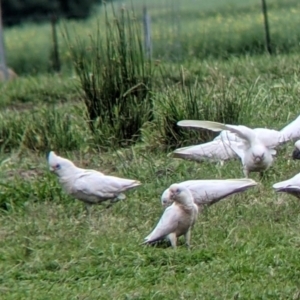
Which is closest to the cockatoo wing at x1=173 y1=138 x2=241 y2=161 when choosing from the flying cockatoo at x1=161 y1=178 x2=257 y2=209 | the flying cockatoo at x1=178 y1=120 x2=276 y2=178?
the flying cockatoo at x1=178 y1=120 x2=276 y2=178

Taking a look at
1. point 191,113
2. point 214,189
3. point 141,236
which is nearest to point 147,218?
point 141,236

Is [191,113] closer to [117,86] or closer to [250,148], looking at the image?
[117,86]

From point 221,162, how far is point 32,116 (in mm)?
2511

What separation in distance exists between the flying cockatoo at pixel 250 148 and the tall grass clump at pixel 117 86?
6.74 feet

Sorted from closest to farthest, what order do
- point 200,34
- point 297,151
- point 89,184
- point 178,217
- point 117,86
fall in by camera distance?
point 178,217
point 89,184
point 297,151
point 117,86
point 200,34

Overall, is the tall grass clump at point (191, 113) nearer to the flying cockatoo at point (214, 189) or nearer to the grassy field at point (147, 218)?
the grassy field at point (147, 218)

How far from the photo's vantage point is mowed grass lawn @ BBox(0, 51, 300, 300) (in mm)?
5957

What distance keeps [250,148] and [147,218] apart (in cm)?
88

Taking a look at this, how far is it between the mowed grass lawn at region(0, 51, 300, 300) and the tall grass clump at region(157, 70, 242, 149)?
128 mm

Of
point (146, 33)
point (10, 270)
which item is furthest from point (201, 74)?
point (10, 270)

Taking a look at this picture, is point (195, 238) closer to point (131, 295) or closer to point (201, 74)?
point (131, 295)

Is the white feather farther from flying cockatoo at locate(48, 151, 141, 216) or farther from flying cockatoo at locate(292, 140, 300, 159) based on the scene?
flying cockatoo at locate(292, 140, 300, 159)

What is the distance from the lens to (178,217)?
6371 mm

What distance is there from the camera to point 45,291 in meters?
6.00
